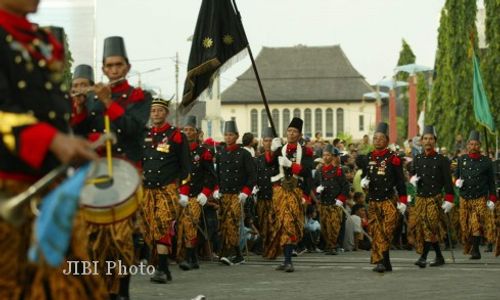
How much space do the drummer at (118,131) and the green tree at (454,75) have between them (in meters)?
51.4

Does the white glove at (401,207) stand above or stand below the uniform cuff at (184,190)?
below

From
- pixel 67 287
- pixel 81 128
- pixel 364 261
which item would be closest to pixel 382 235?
pixel 364 261

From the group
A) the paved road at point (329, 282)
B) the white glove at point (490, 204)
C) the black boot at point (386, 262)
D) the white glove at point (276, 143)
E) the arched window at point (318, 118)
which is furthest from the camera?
the arched window at point (318, 118)

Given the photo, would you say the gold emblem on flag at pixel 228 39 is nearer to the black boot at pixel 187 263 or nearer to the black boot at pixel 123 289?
the black boot at pixel 187 263

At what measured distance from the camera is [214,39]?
1759cm

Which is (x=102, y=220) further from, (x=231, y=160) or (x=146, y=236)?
(x=231, y=160)

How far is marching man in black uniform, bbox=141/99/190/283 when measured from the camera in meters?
14.4

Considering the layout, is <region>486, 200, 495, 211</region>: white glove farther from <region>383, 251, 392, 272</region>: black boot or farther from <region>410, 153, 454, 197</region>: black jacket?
<region>383, 251, 392, 272</region>: black boot

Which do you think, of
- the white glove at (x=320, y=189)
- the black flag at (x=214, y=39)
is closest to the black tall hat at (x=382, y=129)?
the black flag at (x=214, y=39)

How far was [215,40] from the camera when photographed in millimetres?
17578

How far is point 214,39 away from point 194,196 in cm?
278

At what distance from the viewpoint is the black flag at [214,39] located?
1725 centimetres

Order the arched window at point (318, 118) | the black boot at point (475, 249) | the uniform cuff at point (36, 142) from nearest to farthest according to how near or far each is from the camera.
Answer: the uniform cuff at point (36, 142)
the black boot at point (475, 249)
the arched window at point (318, 118)

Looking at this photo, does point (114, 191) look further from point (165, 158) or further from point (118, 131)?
point (165, 158)
